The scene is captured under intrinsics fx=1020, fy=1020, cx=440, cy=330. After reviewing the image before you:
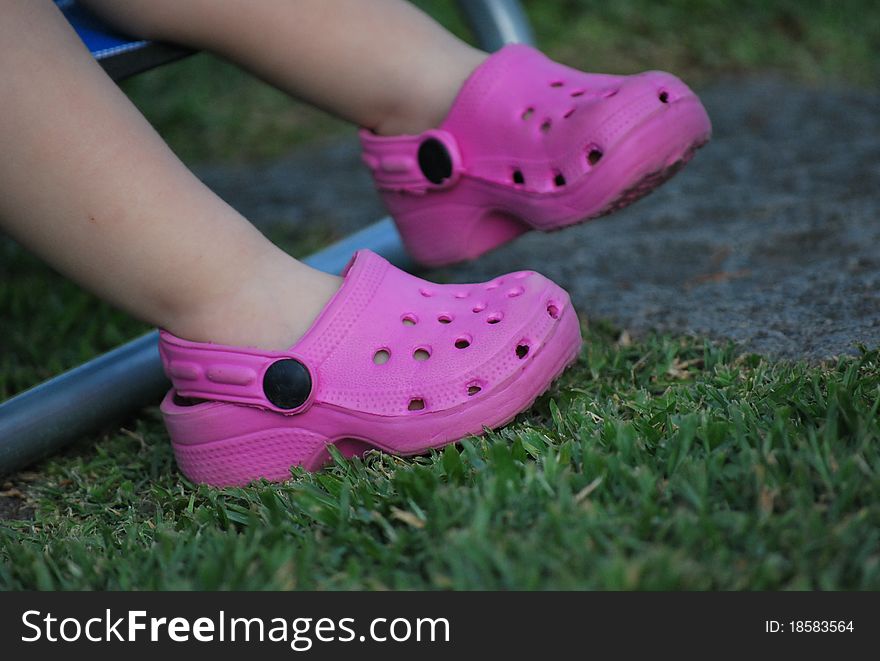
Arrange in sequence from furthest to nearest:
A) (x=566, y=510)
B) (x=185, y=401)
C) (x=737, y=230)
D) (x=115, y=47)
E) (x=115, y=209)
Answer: (x=737, y=230) < (x=115, y=47) < (x=185, y=401) < (x=115, y=209) < (x=566, y=510)

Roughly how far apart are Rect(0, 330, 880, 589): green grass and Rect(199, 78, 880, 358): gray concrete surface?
0.19 meters

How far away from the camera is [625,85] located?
45.5 inches

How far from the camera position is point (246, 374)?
103 cm

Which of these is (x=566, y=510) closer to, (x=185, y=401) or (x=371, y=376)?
(x=371, y=376)

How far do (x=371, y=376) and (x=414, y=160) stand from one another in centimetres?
36

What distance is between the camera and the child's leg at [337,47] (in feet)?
3.99

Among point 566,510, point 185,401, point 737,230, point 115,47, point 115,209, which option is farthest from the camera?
point 737,230

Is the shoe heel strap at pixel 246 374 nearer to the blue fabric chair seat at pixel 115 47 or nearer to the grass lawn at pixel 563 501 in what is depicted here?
the grass lawn at pixel 563 501

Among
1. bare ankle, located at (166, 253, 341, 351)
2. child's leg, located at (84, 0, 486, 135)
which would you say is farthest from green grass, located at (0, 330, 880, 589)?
child's leg, located at (84, 0, 486, 135)

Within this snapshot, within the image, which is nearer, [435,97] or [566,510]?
Answer: [566,510]

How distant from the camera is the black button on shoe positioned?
1.02 m

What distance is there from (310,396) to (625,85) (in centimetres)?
50

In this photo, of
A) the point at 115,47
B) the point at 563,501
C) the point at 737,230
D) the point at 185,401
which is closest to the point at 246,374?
the point at 185,401

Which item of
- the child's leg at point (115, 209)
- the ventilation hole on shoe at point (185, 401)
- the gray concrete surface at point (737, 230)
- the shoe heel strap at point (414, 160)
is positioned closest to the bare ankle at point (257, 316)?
the child's leg at point (115, 209)
